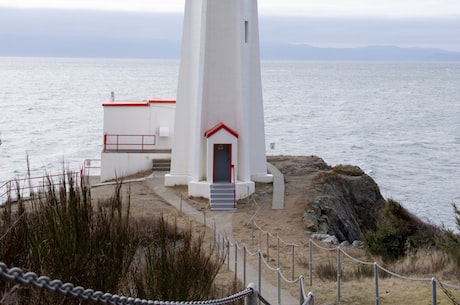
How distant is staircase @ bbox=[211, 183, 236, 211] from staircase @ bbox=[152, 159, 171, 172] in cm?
600

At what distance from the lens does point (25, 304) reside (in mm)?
8547

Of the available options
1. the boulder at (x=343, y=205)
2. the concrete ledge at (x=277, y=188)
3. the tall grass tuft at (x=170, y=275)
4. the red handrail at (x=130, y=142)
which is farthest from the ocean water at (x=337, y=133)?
the tall grass tuft at (x=170, y=275)

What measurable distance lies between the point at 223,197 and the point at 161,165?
22.5 ft

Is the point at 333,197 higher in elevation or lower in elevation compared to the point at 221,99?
lower

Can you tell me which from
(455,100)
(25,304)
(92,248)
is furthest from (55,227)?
(455,100)

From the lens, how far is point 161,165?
33000 mm

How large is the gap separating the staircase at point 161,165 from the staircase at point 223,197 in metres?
6.00

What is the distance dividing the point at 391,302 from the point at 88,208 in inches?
202

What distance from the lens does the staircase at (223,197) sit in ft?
86.3

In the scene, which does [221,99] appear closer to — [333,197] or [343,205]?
[333,197]

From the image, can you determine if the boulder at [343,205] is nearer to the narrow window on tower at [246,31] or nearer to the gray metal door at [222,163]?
the gray metal door at [222,163]

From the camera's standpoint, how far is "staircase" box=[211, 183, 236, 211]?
26.3 m

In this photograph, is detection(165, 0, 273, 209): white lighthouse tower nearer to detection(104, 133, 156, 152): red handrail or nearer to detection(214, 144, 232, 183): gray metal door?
detection(214, 144, 232, 183): gray metal door

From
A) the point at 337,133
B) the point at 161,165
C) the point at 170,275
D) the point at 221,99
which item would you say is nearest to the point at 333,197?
the point at 221,99
